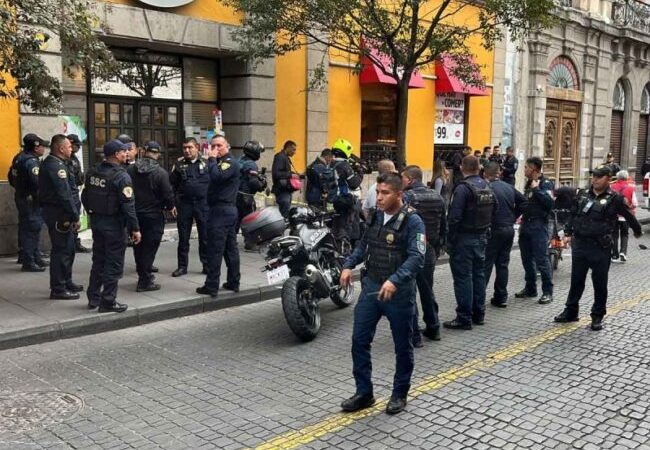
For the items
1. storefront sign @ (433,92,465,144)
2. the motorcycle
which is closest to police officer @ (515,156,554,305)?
the motorcycle

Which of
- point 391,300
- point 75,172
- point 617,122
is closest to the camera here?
point 391,300

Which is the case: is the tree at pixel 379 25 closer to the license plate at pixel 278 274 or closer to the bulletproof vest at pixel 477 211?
the bulletproof vest at pixel 477 211

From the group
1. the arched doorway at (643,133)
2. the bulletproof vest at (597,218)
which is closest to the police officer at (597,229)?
the bulletproof vest at (597,218)

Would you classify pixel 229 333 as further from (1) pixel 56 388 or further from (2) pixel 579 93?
(2) pixel 579 93

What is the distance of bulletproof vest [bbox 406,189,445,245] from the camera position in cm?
679

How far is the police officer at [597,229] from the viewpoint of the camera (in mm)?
7121

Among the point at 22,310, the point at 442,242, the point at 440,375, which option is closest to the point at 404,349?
the point at 440,375

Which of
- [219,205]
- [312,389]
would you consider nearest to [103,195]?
[219,205]

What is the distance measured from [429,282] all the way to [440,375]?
127 centimetres

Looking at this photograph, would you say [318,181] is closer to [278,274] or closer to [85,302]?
[278,274]

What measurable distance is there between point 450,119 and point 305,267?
13.3 meters

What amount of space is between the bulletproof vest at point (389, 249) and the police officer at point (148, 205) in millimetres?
4168

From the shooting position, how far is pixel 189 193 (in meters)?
9.25

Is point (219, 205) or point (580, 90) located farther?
point (580, 90)
